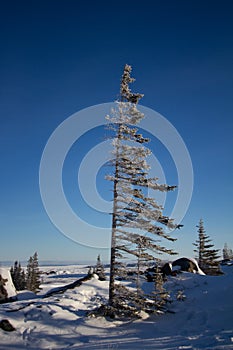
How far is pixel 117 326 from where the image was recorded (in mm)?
14781

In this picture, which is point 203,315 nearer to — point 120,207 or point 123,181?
point 120,207

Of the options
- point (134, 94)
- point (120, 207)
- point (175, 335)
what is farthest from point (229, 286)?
point (134, 94)

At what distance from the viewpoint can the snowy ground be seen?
38.4 feet

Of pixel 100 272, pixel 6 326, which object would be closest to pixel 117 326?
pixel 6 326

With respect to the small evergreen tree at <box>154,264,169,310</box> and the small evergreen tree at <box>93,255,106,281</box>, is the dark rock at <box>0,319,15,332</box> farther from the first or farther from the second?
the small evergreen tree at <box>93,255,106,281</box>

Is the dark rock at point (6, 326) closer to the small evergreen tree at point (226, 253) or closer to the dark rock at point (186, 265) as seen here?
the dark rock at point (186, 265)

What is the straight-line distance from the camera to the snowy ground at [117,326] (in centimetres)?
1170

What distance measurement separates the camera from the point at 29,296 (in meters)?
25.4

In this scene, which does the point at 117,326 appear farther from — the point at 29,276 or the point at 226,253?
the point at 226,253

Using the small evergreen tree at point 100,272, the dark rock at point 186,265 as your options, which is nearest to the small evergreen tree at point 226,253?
the small evergreen tree at point 100,272

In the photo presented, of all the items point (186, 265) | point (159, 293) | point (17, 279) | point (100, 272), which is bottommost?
point (17, 279)

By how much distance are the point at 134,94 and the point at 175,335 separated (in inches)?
566

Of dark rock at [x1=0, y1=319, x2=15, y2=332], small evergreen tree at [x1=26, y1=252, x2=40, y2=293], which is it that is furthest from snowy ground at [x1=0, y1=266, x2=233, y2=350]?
small evergreen tree at [x1=26, y1=252, x2=40, y2=293]

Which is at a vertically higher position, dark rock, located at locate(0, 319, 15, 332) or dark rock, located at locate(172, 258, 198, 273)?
dark rock, located at locate(172, 258, 198, 273)
